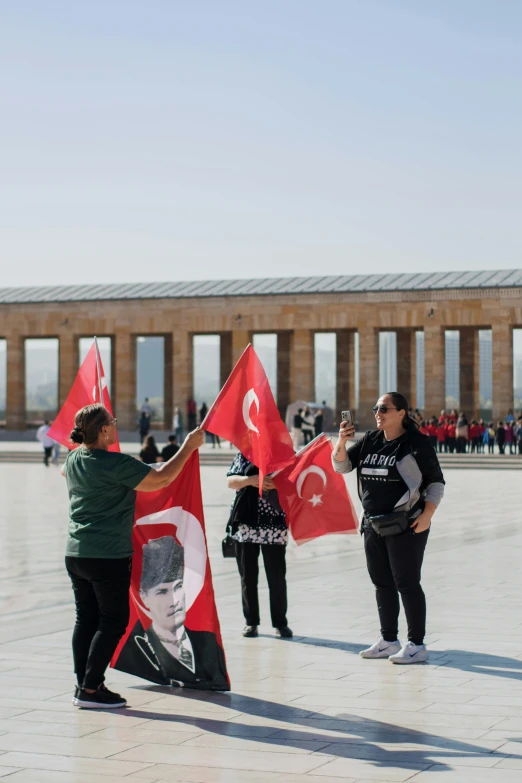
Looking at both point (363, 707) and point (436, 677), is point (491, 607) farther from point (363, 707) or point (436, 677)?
point (363, 707)

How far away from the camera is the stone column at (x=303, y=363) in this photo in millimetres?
49281

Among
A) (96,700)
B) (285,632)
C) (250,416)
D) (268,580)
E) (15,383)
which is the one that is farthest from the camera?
(15,383)

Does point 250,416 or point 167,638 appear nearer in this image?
point 167,638

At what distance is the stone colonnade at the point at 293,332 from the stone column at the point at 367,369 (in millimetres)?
40

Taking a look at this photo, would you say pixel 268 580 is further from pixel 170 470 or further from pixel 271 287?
pixel 271 287

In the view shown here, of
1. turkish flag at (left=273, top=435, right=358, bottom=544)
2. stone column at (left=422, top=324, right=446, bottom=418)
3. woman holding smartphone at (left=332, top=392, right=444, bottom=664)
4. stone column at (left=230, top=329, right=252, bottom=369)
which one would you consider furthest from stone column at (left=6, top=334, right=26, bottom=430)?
woman holding smartphone at (left=332, top=392, right=444, bottom=664)

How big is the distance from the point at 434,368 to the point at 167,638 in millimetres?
41510

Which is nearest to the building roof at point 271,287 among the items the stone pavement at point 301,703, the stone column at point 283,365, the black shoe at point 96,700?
the stone column at point 283,365

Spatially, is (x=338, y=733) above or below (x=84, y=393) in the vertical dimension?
below

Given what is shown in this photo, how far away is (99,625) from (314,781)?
1834 mm

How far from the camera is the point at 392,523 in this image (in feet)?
24.6

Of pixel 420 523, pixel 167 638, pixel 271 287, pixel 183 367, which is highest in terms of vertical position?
pixel 271 287

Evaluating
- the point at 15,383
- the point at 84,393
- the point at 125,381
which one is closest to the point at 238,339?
the point at 125,381

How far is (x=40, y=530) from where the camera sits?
51.5 feet
